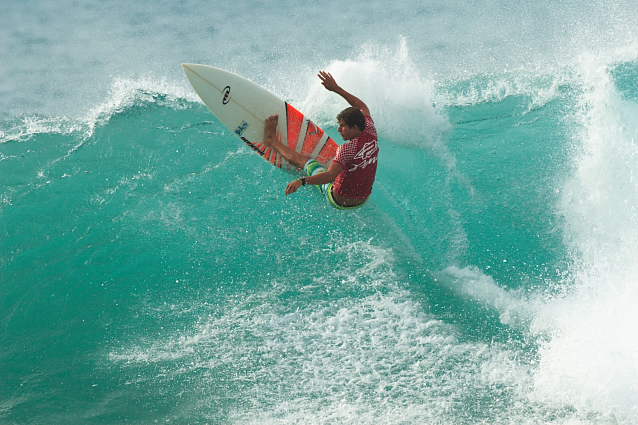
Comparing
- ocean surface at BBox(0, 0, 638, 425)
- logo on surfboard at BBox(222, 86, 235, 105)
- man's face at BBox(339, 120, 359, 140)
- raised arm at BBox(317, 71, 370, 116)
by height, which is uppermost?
raised arm at BBox(317, 71, 370, 116)

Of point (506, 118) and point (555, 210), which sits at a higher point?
point (506, 118)

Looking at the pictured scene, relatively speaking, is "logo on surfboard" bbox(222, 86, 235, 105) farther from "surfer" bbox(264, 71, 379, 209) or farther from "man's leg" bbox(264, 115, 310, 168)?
"surfer" bbox(264, 71, 379, 209)

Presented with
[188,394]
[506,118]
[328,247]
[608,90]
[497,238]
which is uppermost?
[608,90]

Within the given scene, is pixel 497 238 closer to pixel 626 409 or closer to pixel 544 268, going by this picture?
pixel 544 268

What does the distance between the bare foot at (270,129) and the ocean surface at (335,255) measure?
690mm

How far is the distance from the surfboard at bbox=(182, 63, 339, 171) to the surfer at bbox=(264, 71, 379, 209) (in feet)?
2.31

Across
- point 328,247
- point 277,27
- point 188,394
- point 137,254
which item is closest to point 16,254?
point 137,254

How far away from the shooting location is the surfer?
4961 mm

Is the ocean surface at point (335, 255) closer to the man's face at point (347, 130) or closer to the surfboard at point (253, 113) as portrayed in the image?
the surfboard at point (253, 113)

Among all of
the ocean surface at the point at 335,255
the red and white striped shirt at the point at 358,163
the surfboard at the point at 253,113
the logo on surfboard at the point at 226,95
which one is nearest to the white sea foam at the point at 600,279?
the ocean surface at the point at 335,255

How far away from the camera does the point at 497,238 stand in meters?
6.46

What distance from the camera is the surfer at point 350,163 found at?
496 cm

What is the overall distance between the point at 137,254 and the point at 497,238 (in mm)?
3791

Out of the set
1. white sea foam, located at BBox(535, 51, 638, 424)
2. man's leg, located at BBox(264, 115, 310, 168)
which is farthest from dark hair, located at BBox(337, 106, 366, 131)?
white sea foam, located at BBox(535, 51, 638, 424)
